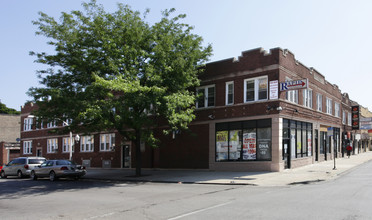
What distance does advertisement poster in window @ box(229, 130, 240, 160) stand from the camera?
23.8 m

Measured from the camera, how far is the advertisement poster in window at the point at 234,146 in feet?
78.2

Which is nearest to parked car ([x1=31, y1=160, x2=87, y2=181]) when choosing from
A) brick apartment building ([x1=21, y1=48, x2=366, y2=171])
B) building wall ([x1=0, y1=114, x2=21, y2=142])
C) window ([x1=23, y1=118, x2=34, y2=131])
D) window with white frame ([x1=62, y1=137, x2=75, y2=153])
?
brick apartment building ([x1=21, y1=48, x2=366, y2=171])

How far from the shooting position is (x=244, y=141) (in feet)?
76.8

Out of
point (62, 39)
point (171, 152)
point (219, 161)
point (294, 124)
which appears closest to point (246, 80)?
point (294, 124)

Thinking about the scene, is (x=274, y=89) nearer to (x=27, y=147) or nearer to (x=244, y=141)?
(x=244, y=141)

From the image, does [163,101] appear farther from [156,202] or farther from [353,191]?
[353,191]

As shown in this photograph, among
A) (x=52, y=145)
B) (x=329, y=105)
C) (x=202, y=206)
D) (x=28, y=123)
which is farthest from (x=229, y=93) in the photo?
(x=28, y=123)

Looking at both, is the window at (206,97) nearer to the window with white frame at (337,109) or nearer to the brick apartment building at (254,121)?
A: the brick apartment building at (254,121)

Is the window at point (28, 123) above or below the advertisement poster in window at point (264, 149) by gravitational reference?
above

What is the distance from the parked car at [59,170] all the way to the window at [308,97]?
1745 cm

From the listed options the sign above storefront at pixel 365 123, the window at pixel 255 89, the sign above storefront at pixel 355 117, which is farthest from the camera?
the sign above storefront at pixel 365 123

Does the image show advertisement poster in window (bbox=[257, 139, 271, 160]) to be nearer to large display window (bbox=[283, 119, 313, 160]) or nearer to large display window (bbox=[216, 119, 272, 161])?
large display window (bbox=[216, 119, 272, 161])

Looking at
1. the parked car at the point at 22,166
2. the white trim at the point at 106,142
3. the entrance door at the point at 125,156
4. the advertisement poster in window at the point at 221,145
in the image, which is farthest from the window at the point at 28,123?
the advertisement poster in window at the point at 221,145

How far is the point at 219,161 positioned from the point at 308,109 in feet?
26.7
